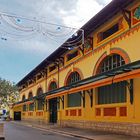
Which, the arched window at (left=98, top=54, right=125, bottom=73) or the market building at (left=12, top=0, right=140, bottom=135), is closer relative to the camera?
the market building at (left=12, top=0, right=140, bottom=135)

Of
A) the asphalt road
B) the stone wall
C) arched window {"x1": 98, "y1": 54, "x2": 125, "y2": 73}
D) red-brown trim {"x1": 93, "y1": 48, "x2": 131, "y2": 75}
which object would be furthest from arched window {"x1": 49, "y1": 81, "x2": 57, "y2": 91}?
the asphalt road

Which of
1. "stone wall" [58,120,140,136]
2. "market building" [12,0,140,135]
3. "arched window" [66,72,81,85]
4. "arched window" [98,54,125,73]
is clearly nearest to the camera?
"stone wall" [58,120,140,136]

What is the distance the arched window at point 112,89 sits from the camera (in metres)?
23.9

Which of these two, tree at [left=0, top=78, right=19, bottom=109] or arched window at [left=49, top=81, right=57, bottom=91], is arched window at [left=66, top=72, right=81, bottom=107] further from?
tree at [left=0, top=78, right=19, bottom=109]

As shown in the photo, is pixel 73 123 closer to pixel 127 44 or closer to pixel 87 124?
pixel 87 124

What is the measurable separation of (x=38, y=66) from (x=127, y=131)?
26539 mm

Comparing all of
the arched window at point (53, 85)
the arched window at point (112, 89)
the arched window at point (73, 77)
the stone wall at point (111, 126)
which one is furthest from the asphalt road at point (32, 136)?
the arched window at point (53, 85)

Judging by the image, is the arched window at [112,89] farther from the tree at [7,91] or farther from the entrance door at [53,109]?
the tree at [7,91]

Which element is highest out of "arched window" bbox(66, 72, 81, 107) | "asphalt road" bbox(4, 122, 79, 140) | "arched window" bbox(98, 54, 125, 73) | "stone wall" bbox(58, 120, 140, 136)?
"arched window" bbox(98, 54, 125, 73)

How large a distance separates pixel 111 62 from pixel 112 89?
1.89 metres

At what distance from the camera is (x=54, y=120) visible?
42.4 metres

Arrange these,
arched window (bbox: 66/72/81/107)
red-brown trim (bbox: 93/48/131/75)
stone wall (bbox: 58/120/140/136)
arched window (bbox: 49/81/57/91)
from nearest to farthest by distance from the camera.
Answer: stone wall (bbox: 58/120/140/136)
red-brown trim (bbox: 93/48/131/75)
arched window (bbox: 66/72/81/107)
arched window (bbox: 49/81/57/91)

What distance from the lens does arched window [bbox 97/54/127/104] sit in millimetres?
23859

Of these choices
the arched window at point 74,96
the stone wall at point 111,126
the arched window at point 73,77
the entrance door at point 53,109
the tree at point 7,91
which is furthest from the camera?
the tree at point 7,91
